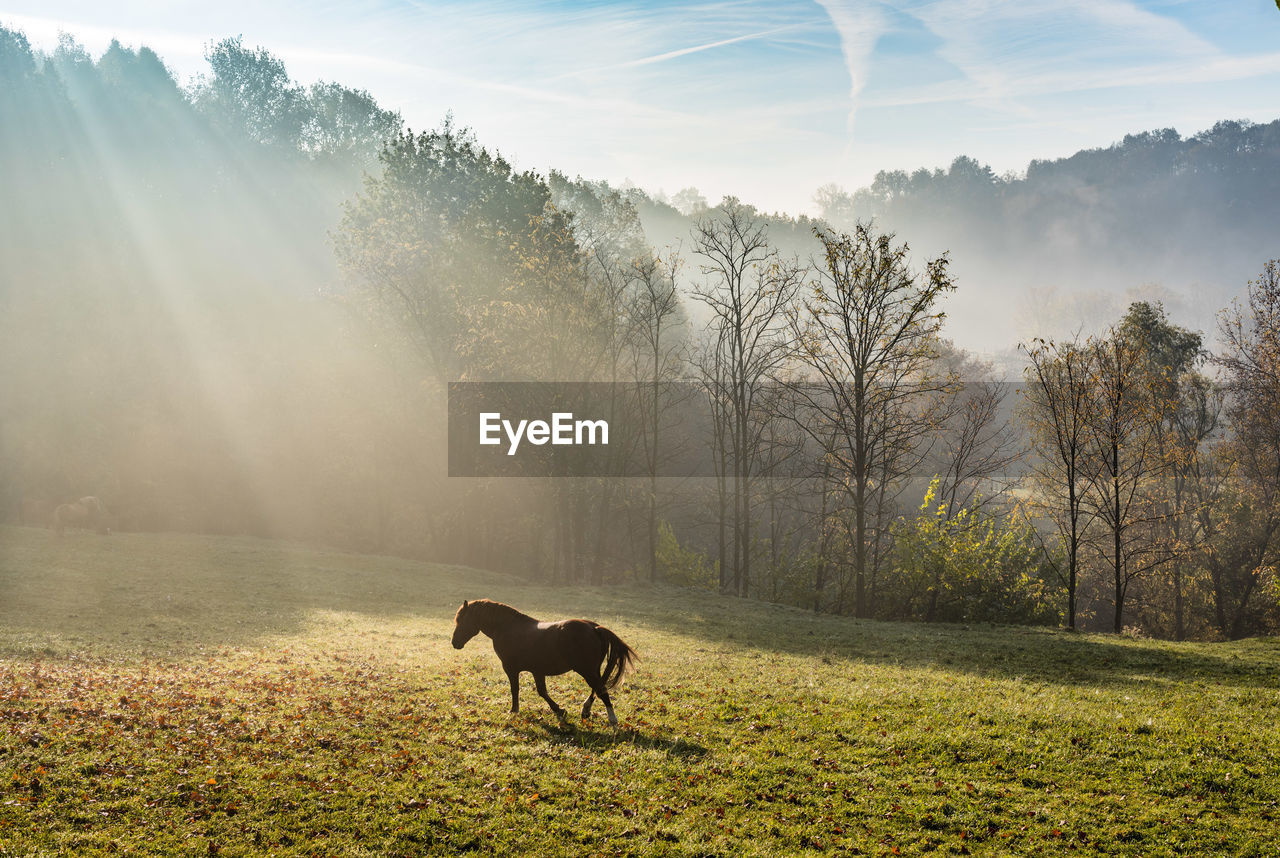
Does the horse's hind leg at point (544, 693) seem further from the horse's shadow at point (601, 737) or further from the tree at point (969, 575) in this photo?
the tree at point (969, 575)

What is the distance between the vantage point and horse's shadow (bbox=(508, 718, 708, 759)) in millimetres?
10484

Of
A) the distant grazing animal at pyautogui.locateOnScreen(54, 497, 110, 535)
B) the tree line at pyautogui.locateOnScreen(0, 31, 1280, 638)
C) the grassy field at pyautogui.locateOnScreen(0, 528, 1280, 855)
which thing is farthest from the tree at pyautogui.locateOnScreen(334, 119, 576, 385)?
the grassy field at pyautogui.locateOnScreen(0, 528, 1280, 855)

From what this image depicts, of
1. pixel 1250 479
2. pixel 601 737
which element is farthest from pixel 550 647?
pixel 1250 479

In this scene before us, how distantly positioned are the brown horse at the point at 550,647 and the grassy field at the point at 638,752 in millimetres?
721

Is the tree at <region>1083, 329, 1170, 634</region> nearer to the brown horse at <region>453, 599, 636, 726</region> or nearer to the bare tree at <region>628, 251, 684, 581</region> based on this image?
the bare tree at <region>628, 251, 684, 581</region>

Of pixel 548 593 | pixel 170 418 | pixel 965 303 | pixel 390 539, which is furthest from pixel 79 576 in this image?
pixel 965 303

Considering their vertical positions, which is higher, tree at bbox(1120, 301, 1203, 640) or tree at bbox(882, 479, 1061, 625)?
tree at bbox(1120, 301, 1203, 640)

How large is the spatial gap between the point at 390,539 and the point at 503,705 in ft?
136

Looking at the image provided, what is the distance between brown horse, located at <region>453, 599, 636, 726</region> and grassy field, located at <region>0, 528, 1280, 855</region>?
2.36 feet

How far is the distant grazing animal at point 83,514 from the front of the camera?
33594 mm

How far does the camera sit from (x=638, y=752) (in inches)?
406

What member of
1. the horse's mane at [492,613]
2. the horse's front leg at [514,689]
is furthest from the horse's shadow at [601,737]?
the horse's mane at [492,613]

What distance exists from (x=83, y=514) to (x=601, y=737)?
3600 cm

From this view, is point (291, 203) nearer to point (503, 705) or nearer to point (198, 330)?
point (198, 330)
